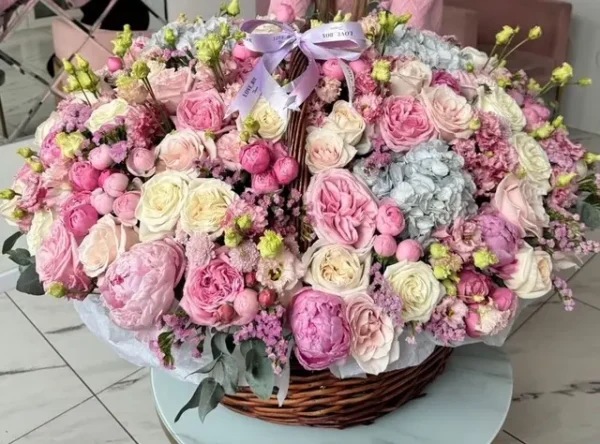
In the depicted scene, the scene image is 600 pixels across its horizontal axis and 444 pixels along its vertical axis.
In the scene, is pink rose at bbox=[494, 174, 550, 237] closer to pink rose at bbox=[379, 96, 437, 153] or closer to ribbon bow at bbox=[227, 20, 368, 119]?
pink rose at bbox=[379, 96, 437, 153]

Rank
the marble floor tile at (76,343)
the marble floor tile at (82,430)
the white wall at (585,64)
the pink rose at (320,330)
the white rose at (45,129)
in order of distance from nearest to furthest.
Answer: the pink rose at (320,330)
the white rose at (45,129)
the marble floor tile at (82,430)
the marble floor tile at (76,343)
the white wall at (585,64)

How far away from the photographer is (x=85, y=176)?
30.3 inches

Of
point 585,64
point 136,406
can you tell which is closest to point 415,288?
point 136,406

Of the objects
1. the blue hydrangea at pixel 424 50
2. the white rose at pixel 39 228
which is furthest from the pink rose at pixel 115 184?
the blue hydrangea at pixel 424 50

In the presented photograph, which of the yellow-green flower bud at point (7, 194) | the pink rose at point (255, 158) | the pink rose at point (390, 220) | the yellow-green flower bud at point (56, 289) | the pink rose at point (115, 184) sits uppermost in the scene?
the pink rose at point (255, 158)

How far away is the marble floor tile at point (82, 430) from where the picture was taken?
1428 millimetres

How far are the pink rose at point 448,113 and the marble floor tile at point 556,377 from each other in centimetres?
91

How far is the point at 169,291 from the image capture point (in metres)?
0.69

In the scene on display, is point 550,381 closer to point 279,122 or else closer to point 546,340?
point 546,340

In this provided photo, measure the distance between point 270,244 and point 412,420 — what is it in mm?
378

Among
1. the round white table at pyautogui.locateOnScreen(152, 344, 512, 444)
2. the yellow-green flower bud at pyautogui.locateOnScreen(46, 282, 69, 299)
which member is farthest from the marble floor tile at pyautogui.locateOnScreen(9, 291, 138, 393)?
the yellow-green flower bud at pyautogui.locateOnScreen(46, 282, 69, 299)

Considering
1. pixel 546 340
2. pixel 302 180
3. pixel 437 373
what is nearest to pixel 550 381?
pixel 546 340

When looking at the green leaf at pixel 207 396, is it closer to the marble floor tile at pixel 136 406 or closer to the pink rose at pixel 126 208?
the pink rose at pixel 126 208

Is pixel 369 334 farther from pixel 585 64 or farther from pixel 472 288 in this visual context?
pixel 585 64
